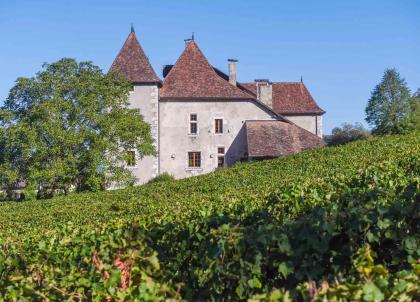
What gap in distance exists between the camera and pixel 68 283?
4.97 metres

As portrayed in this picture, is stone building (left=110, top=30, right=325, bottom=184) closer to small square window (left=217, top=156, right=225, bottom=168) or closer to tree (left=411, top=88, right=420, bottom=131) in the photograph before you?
small square window (left=217, top=156, right=225, bottom=168)

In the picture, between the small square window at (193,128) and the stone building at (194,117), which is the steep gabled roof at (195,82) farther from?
the small square window at (193,128)

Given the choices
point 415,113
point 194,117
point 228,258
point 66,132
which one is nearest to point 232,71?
point 194,117

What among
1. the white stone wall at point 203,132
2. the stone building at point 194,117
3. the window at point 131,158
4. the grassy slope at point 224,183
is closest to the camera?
the grassy slope at point 224,183

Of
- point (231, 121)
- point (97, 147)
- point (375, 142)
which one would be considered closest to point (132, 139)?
point (97, 147)

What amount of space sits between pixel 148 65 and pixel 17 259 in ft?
137

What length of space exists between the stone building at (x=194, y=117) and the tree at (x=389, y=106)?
19728mm

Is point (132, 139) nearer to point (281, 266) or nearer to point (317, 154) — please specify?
point (317, 154)

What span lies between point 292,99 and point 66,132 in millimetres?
22109

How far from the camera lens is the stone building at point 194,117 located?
45.8 meters

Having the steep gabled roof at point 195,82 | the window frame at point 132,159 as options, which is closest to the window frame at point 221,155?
the steep gabled roof at point 195,82

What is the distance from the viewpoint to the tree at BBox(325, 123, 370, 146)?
69000mm

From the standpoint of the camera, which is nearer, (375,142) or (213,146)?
(375,142)

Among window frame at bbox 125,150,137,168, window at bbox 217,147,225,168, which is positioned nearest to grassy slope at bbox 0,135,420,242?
window frame at bbox 125,150,137,168
